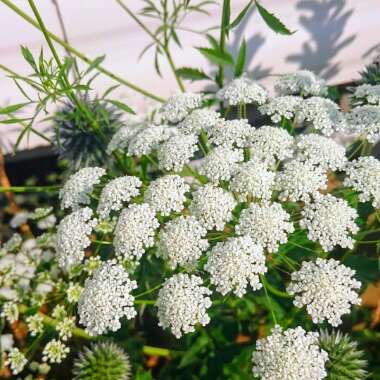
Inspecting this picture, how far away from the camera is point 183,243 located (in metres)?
1.30

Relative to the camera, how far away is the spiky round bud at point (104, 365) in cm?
179

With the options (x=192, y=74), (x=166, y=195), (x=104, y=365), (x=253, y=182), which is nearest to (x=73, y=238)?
(x=166, y=195)

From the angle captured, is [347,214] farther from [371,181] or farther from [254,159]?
[254,159]

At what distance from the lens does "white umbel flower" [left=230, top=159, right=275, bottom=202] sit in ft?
4.49

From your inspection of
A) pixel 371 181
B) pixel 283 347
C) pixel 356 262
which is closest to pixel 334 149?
pixel 371 181

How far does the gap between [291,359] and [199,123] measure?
76cm

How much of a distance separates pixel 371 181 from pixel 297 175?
20cm

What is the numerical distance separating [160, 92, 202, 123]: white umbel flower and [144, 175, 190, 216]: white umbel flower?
330mm

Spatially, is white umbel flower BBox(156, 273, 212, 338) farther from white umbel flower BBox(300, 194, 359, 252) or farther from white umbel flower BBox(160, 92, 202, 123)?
white umbel flower BBox(160, 92, 202, 123)

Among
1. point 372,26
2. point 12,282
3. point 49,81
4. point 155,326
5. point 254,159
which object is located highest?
point 372,26

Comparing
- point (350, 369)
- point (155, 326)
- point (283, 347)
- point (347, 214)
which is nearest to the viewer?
point (283, 347)

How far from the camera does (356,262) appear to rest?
166 cm

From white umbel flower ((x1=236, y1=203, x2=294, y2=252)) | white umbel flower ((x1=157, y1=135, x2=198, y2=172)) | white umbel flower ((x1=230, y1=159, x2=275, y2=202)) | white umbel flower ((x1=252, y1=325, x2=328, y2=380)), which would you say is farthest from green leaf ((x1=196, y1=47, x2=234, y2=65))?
white umbel flower ((x1=252, y1=325, x2=328, y2=380))

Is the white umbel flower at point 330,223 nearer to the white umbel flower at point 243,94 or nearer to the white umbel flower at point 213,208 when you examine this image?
the white umbel flower at point 213,208
